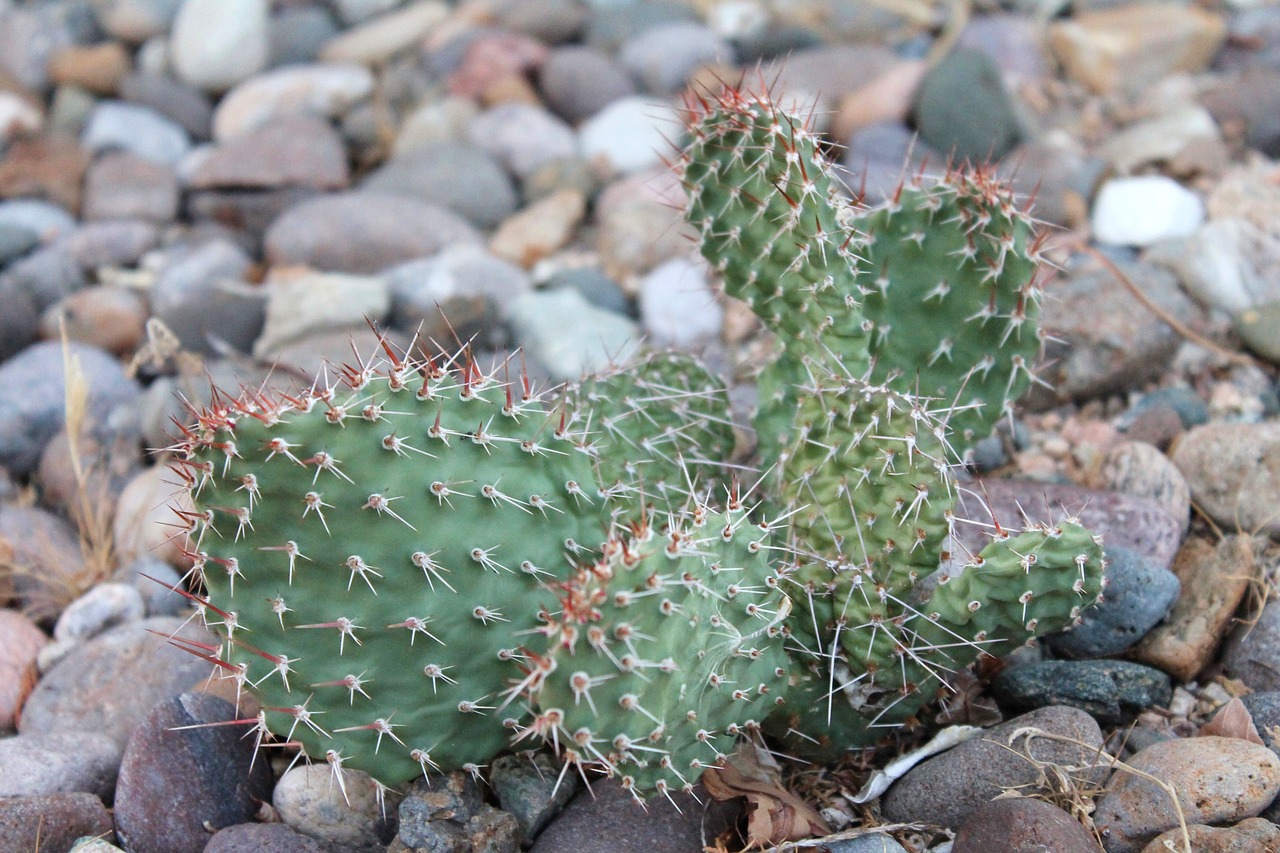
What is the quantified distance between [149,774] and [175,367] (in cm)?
234

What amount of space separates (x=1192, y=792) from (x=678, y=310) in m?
2.83

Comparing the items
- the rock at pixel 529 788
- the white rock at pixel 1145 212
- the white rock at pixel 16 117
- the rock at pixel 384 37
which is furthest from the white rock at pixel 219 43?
the rock at pixel 529 788

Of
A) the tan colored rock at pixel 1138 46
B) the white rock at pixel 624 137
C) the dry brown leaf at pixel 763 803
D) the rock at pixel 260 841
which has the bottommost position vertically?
the rock at pixel 260 841

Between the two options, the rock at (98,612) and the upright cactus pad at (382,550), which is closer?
the upright cactus pad at (382,550)

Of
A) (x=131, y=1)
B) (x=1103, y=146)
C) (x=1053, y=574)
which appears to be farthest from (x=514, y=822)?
(x=131, y=1)

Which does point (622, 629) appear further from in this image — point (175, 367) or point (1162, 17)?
point (1162, 17)

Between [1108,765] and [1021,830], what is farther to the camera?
[1108,765]

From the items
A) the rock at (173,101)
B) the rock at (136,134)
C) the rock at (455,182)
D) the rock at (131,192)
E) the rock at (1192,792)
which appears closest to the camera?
the rock at (1192,792)

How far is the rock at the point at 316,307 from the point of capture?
4289mm

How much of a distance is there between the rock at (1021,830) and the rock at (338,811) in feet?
4.07

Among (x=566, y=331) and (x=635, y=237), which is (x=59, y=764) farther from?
(x=635, y=237)

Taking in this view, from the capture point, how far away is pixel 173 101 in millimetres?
6547

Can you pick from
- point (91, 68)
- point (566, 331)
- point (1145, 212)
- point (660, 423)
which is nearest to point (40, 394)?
point (566, 331)

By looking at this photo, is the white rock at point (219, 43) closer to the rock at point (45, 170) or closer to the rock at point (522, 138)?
the rock at point (45, 170)
